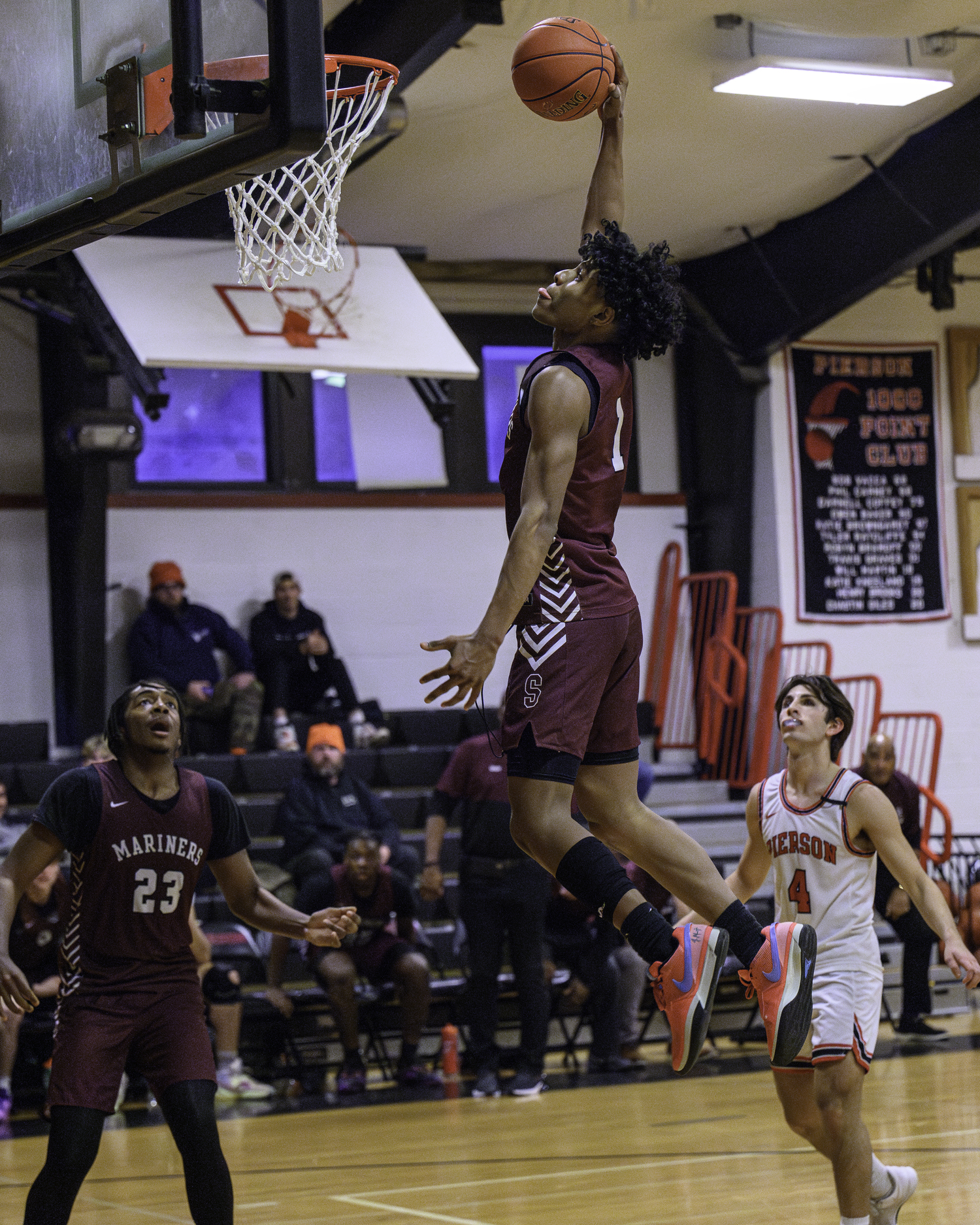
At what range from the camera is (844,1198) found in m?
4.93

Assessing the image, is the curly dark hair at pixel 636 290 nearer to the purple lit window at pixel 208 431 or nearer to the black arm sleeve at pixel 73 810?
the black arm sleeve at pixel 73 810

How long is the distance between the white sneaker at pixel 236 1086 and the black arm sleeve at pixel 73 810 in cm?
442

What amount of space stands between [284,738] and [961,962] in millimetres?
7453

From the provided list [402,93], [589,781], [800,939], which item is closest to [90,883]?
[589,781]

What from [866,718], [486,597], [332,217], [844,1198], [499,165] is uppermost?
[499,165]

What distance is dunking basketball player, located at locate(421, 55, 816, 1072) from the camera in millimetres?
3926

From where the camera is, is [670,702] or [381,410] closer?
[381,410]

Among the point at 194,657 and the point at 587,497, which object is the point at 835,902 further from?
the point at 194,657

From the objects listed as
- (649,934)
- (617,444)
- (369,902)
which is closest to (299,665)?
(369,902)

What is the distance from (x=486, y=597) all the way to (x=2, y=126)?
903 cm

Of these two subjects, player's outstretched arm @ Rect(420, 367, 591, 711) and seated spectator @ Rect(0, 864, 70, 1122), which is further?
seated spectator @ Rect(0, 864, 70, 1122)

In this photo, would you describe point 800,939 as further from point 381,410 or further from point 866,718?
point 866,718

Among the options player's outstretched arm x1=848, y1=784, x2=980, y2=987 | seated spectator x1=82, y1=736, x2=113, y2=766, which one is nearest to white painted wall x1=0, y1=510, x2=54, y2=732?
seated spectator x1=82, y1=736, x2=113, y2=766

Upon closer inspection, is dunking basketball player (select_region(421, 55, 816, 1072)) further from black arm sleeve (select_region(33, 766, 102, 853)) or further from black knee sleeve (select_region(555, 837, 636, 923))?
black arm sleeve (select_region(33, 766, 102, 853))
